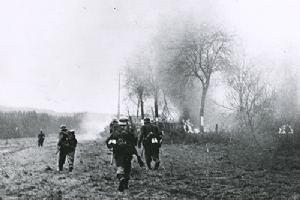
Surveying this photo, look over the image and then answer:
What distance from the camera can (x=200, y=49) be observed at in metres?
33.7

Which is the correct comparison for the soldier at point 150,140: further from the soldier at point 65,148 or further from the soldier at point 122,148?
the soldier at point 122,148

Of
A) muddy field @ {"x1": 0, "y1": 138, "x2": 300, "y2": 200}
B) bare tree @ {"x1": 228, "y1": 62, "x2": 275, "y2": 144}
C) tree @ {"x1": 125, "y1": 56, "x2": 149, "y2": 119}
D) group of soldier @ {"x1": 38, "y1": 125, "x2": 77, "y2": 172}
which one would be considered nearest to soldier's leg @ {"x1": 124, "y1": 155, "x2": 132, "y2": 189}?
muddy field @ {"x1": 0, "y1": 138, "x2": 300, "y2": 200}

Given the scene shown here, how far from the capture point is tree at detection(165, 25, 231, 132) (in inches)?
1316

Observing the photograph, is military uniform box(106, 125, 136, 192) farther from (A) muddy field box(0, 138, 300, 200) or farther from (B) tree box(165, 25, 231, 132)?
(B) tree box(165, 25, 231, 132)

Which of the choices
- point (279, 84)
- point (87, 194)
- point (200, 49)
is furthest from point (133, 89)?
point (87, 194)

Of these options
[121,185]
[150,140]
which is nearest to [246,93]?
[150,140]

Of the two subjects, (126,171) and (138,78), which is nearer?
(126,171)

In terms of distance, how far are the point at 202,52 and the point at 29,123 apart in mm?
81410

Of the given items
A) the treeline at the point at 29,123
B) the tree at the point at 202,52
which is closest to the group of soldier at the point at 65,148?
the tree at the point at 202,52

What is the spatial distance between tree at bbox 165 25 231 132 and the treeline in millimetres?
61767

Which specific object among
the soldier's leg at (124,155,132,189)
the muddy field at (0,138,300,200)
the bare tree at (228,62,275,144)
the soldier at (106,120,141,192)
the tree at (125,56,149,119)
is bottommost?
the muddy field at (0,138,300,200)

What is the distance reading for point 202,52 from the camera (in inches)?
1342

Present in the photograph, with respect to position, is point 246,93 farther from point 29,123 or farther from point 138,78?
point 29,123

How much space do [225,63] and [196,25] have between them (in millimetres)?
3869
